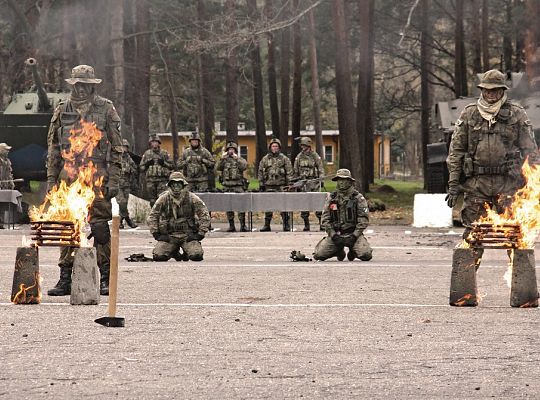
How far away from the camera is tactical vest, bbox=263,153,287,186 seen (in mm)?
29781

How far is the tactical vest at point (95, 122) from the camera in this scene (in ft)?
45.0

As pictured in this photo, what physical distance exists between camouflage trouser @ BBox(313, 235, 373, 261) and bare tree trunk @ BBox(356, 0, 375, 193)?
22998 millimetres

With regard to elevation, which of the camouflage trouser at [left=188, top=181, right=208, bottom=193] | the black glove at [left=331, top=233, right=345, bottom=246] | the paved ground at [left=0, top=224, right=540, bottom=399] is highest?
the camouflage trouser at [left=188, top=181, right=208, bottom=193]

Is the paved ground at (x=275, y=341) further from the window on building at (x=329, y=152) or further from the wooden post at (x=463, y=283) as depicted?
the window on building at (x=329, y=152)

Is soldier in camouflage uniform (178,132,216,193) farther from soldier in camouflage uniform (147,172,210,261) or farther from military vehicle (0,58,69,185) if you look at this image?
soldier in camouflage uniform (147,172,210,261)

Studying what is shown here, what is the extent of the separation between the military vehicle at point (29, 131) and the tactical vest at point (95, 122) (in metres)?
21.3

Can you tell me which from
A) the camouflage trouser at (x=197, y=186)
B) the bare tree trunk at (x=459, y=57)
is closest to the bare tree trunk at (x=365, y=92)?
the bare tree trunk at (x=459, y=57)

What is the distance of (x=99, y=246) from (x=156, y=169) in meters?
16.0

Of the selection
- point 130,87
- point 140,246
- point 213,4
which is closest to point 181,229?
point 140,246

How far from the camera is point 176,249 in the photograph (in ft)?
62.4

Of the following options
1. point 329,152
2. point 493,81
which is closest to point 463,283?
point 493,81

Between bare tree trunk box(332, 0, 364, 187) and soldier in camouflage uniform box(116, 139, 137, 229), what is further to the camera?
bare tree trunk box(332, 0, 364, 187)

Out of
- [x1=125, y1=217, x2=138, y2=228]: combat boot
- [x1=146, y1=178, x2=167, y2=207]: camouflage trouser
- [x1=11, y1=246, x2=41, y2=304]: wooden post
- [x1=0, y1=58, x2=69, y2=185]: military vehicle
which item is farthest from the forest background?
[x1=11, y1=246, x2=41, y2=304]: wooden post

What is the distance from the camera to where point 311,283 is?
15141 mm
